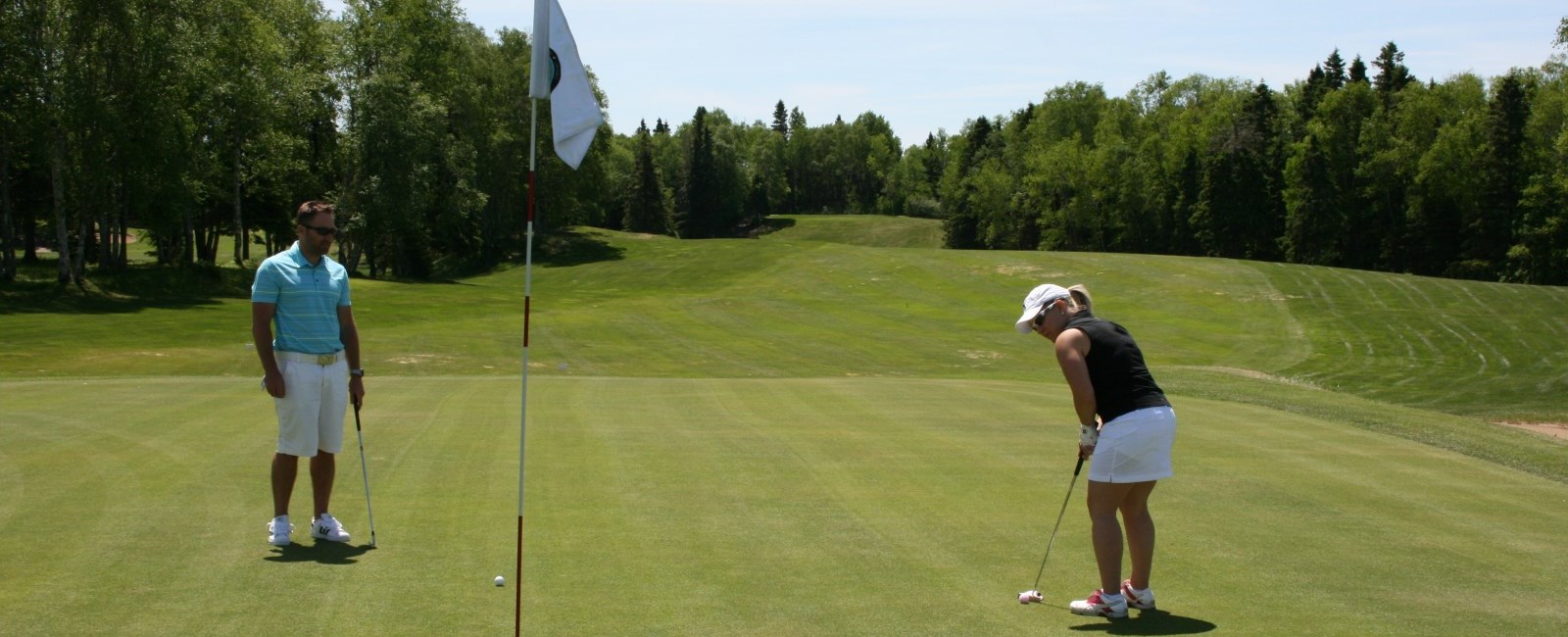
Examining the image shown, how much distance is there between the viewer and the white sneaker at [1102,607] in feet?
23.1

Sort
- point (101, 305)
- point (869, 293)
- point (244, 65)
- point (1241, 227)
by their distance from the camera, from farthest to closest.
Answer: point (1241, 227) < point (869, 293) < point (244, 65) < point (101, 305)

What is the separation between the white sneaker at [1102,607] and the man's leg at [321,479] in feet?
16.8

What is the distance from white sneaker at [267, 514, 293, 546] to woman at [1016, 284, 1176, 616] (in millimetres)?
A: 5041

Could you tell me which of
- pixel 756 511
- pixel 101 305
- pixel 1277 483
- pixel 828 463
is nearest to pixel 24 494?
pixel 756 511

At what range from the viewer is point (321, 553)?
8070 mm

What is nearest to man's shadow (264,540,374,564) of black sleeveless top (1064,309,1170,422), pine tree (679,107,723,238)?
black sleeveless top (1064,309,1170,422)

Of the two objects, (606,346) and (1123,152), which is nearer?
(606,346)

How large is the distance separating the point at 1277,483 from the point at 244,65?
51.3 meters

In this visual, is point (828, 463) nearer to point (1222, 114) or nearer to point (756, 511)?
point (756, 511)

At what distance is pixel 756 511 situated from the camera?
9648mm

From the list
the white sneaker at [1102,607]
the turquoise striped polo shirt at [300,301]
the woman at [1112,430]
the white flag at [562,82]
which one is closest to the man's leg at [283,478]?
the turquoise striped polo shirt at [300,301]

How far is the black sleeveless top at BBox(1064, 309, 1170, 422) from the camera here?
7.17 meters

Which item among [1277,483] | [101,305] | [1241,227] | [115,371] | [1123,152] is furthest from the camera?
[1123,152]

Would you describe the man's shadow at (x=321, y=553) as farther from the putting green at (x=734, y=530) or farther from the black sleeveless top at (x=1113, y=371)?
the black sleeveless top at (x=1113, y=371)
